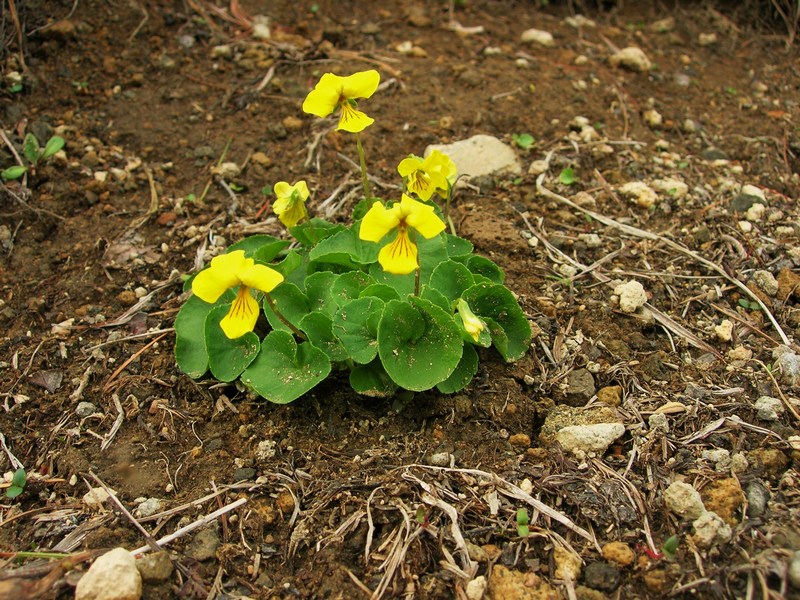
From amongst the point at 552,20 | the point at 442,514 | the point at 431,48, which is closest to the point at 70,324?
the point at 442,514

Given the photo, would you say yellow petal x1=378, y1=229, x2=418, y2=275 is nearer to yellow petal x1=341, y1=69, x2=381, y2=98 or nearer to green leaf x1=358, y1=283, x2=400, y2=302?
green leaf x1=358, y1=283, x2=400, y2=302

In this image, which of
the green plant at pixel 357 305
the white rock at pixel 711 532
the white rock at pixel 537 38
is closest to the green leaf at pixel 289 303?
the green plant at pixel 357 305

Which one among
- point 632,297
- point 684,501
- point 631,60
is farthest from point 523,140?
point 684,501

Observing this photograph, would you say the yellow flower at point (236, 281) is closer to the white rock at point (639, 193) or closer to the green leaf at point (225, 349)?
the green leaf at point (225, 349)

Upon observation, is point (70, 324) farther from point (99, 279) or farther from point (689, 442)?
point (689, 442)

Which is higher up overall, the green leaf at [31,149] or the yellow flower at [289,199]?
the yellow flower at [289,199]
